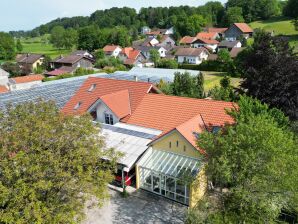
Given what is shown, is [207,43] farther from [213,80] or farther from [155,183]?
[155,183]

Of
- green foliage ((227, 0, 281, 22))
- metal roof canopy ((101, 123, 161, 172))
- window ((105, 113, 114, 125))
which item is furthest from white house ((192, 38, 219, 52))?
metal roof canopy ((101, 123, 161, 172))

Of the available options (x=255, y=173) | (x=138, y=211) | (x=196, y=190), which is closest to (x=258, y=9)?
(x=196, y=190)

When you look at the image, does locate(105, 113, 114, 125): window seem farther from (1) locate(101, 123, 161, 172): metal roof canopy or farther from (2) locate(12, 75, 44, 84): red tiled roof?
(2) locate(12, 75, 44, 84): red tiled roof

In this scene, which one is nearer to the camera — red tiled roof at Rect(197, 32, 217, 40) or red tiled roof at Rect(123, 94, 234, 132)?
red tiled roof at Rect(123, 94, 234, 132)

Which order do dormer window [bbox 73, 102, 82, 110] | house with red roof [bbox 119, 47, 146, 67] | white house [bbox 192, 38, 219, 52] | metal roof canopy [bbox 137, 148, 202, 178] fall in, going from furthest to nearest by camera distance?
white house [bbox 192, 38, 219, 52] → house with red roof [bbox 119, 47, 146, 67] → dormer window [bbox 73, 102, 82, 110] → metal roof canopy [bbox 137, 148, 202, 178]

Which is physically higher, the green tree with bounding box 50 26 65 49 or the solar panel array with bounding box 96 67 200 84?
the green tree with bounding box 50 26 65 49

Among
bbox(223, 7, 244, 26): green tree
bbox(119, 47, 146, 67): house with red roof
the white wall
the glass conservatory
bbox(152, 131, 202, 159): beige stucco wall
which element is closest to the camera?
the glass conservatory

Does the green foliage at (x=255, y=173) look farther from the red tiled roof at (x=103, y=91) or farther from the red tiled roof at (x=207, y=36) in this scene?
the red tiled roof at (x=207, y=36)

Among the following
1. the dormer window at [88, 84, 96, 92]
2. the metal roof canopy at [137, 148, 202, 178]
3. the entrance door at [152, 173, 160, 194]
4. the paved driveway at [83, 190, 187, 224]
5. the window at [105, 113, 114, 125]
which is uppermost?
the dormer window at [88, 84, 96, 92]
